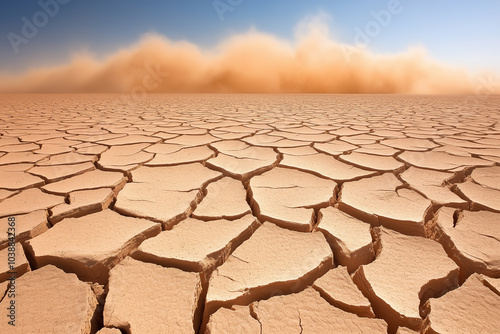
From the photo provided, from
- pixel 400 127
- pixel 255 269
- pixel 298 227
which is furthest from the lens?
pixel 400 127

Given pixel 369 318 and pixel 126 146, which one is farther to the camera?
pixel 126 146

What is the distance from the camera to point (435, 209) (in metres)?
0.89

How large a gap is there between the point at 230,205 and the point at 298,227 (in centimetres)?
25

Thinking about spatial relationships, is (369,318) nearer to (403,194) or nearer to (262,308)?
(262,308)

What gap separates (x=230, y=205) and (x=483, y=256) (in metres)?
0.70

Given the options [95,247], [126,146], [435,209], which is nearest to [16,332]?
[95,247]

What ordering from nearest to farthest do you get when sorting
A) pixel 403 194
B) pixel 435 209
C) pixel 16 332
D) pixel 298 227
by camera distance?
pixel 16 332 < pixel 298 227 < pixel 435 209 < pixel 403 194

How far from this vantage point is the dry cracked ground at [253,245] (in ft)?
1.71

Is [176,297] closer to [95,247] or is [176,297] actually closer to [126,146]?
[95,247]

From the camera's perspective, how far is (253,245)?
2.35 feet

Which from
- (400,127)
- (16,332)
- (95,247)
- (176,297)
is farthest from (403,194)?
(400,127)

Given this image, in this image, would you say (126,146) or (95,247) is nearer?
(95,247)

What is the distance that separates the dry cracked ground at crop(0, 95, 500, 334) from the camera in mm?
520

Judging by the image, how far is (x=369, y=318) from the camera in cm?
52
